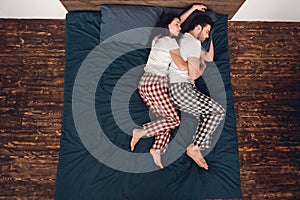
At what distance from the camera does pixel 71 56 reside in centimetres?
200

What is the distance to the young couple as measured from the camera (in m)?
1.79

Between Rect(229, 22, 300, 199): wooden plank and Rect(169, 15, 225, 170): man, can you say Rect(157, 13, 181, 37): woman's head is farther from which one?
Rect(229, 22, 300, 199): wooden plank

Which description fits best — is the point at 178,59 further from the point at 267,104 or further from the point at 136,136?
the point at 267,104

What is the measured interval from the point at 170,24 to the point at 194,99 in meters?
0.46

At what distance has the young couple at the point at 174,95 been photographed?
70.7 inches

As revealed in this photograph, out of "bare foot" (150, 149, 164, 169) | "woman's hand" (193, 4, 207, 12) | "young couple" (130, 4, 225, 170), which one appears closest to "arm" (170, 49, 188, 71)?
"young couple" (130, 4, 225, 170)

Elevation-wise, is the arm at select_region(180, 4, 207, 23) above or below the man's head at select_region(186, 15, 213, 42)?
above

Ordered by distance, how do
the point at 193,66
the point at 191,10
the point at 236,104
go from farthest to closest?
the point at 236,104, the point at 191,10, the point at 193,66

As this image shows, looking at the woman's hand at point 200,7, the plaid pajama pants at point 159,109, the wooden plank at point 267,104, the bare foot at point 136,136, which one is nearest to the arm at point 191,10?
the woman's hand at point 200,7

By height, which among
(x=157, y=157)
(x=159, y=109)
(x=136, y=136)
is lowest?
(x=157, y=157)

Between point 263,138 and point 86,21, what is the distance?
1376mm

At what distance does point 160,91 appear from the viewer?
5.97ft

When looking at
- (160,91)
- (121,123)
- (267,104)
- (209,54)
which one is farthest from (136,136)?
(267,104)

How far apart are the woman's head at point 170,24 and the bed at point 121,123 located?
52 millimetres
